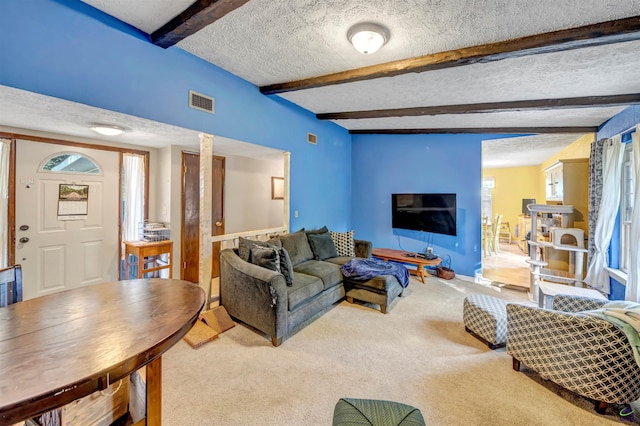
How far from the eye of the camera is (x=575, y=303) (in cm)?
238

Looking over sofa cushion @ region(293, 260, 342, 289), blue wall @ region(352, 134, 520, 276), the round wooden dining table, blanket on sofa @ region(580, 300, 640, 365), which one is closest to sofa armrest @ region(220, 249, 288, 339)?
sofa cushion @ region(293, 260, 342, 289)

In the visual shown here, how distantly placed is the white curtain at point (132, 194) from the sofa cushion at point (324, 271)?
8.15ft

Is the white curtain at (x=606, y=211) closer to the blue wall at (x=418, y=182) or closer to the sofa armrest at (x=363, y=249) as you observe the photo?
the blue wall at (x=418, y=182)

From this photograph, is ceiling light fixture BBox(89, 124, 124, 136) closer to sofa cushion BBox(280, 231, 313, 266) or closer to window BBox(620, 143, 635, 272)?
sofa cushion BBox(280, 231, 313, 266)

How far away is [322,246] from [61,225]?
11.1 ft

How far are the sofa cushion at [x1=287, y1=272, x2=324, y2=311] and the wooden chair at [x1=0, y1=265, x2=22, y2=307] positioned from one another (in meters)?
1.93

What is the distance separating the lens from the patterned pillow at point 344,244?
4.38 meters

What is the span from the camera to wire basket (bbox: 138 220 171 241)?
366 centimetres

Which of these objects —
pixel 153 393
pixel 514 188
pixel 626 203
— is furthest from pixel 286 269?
pixel 514 188

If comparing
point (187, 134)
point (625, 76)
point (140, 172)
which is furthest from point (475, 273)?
point (140, 172)

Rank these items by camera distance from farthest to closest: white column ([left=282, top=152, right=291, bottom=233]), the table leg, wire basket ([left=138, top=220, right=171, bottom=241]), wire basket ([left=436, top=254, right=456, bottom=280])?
1. wire basket ([left=436, top=254, right=456, bottom=280])
2. white column ([left=282, top=152, right=291, bottom=233])
3. wire basket ([left=138, top=220, right=171, bottom=241])
4. the table leg

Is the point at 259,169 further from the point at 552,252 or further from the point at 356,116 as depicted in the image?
the point at 552,252

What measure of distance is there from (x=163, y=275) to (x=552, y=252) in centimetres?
598

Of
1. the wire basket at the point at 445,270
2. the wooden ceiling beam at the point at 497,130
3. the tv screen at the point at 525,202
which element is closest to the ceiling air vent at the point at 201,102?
the wooden ceiling beam at the point at 497,130
